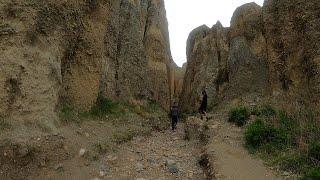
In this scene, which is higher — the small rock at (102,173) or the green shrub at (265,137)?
the green shrub at (265,137)

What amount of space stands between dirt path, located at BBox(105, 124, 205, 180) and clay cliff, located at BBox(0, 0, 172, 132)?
2.94 m

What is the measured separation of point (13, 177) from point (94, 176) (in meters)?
3.04

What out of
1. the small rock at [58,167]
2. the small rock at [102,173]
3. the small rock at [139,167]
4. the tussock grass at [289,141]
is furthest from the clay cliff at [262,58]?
the small rock at [58,167]

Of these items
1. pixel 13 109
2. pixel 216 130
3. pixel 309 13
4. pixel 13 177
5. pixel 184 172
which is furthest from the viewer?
pixel 309 13

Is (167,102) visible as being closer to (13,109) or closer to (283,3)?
(283,3)

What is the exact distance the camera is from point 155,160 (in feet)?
69.6

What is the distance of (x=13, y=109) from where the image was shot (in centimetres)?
1855

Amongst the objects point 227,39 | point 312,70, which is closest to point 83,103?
point 312,70

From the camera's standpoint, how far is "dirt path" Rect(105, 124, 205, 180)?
63.8ft

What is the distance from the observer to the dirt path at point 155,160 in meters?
19.4

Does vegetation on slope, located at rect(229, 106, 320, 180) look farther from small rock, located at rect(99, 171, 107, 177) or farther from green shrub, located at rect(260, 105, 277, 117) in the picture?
small rock, located at rect(99, 171, 107, 177)

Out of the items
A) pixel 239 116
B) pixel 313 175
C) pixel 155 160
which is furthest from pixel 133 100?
pixel 313 175

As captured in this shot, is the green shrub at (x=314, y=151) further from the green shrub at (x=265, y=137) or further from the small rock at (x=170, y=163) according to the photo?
the small rock at (x=170, y=163)

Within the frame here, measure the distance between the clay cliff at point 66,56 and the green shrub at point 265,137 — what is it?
7.43 m
